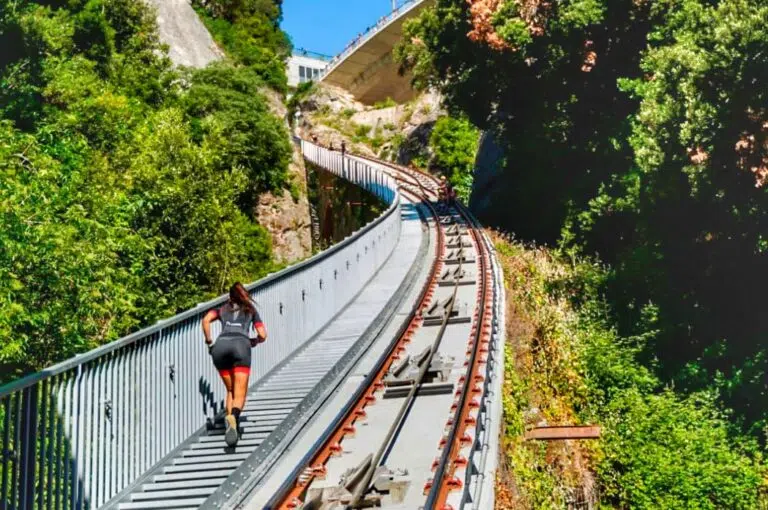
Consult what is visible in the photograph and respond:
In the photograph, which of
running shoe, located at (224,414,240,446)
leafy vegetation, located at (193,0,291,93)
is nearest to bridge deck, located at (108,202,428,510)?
running shoe, located at (224,414,240,446)

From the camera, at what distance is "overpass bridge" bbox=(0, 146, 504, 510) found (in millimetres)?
7715

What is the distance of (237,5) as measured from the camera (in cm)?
6194

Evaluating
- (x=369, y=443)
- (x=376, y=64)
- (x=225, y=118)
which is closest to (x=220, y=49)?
(x=225, y=118)

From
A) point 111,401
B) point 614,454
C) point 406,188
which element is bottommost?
point 614,454

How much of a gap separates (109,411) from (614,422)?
1426cm

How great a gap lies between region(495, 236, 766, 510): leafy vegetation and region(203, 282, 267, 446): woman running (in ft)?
20.0

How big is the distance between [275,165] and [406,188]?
949cm

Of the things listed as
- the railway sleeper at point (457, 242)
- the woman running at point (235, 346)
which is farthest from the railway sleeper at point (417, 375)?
the railway sleeper at point (457, 242)

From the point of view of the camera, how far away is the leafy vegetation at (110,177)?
16062 mm

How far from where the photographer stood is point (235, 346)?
9531 millimetres

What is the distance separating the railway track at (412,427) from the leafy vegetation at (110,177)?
18.2ft

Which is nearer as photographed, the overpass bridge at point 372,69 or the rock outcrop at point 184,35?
the rock outcrop at point 184,35

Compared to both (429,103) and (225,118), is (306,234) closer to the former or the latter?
(225,118)

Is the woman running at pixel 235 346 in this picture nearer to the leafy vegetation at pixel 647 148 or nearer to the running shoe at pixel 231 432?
the running shoe at pixel 231 432
